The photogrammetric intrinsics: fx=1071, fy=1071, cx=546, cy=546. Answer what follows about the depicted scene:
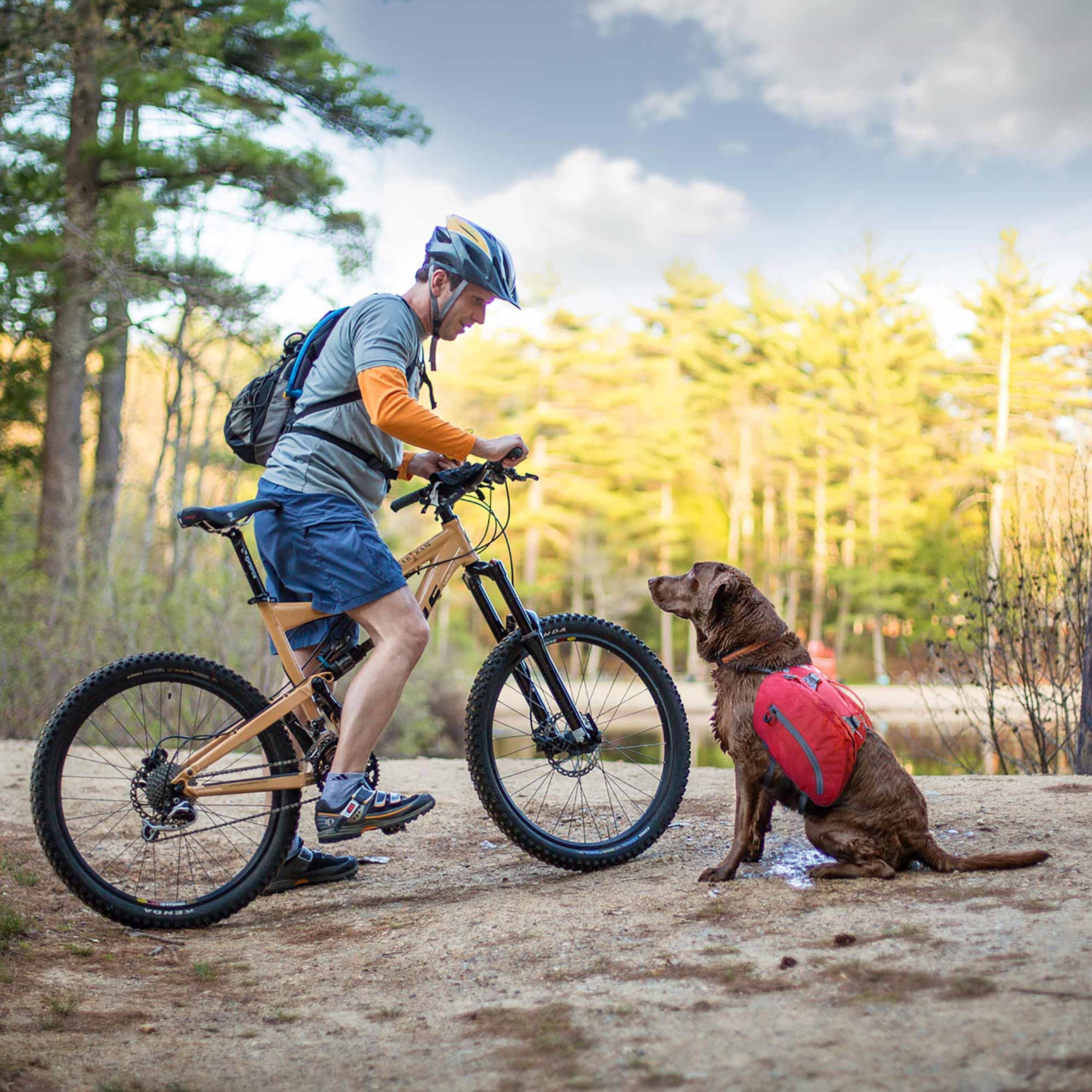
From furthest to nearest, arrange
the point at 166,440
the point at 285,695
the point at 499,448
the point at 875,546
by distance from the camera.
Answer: the point at 875,546 < the point at 166,440 < the point at 499,448 < the point at 285,695

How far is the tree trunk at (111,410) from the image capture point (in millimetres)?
13438

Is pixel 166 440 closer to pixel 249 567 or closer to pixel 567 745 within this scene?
pixel 249 567

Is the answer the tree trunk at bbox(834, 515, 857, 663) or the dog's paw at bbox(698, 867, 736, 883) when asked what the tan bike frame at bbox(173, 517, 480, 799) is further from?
the tree trunk at bbox(834, 515, 857, 663)

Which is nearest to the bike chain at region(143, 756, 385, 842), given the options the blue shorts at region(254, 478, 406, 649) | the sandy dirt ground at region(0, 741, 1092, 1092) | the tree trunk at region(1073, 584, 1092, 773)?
the sandy dirt ground at region(0, 741, 1092, 1092)

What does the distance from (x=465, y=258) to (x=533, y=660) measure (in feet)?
4.93

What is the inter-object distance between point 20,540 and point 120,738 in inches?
366

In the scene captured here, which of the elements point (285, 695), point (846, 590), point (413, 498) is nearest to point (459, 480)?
point (413, 498)

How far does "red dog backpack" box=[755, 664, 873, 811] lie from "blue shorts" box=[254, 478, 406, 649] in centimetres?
133

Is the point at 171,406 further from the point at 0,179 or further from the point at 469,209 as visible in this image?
the point at 469,209

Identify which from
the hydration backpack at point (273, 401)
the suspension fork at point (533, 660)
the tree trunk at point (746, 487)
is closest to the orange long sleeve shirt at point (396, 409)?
the hydration backpack at point (273, 401)

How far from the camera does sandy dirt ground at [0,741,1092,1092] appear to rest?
220 centimetres

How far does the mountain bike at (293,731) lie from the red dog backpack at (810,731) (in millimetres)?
598

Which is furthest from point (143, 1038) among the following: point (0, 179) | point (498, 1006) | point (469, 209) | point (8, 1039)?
point (469, 209)

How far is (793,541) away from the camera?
47.8 meters
